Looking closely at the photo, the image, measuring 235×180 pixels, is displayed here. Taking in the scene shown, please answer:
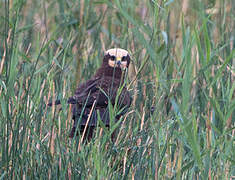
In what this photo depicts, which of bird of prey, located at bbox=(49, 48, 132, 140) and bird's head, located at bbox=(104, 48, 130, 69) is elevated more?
bird's head, located at bbox=(104, 48, 130, 69)

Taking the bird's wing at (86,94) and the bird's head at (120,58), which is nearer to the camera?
the bird's wing at (86,94)

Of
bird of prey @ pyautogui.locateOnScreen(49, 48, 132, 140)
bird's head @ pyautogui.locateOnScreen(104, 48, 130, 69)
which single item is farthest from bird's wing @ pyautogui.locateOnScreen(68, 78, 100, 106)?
bird's head @ pyautogui.locateOnScreen(104, 48, 130, 69)

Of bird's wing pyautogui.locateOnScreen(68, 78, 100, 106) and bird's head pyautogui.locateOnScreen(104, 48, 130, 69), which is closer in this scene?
bird's wing pyautogui.locateOnScreen(68, 78, 100, 106)

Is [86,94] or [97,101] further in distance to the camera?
[86,94]

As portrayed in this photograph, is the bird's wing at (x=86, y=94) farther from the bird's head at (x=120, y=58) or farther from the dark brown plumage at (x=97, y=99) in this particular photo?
the bird's head at (x=120, y=58)

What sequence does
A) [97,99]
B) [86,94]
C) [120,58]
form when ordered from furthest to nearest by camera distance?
[120,58]
[86,94]
[97,99]

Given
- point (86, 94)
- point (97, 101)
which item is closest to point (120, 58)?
point (86, 94)

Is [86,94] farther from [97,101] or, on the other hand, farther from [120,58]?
[120,58]

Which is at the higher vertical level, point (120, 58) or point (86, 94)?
point (120, 58)

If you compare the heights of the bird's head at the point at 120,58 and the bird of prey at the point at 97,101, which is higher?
the bird's head at the point at 120,58

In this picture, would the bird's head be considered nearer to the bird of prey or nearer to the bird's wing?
the bird of prey

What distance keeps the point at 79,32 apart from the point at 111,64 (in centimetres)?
43

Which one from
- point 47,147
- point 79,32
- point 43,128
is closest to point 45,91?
point 43,128

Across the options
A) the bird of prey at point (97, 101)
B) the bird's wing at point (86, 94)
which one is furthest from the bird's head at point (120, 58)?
the bird's wing at point (86, 94)
